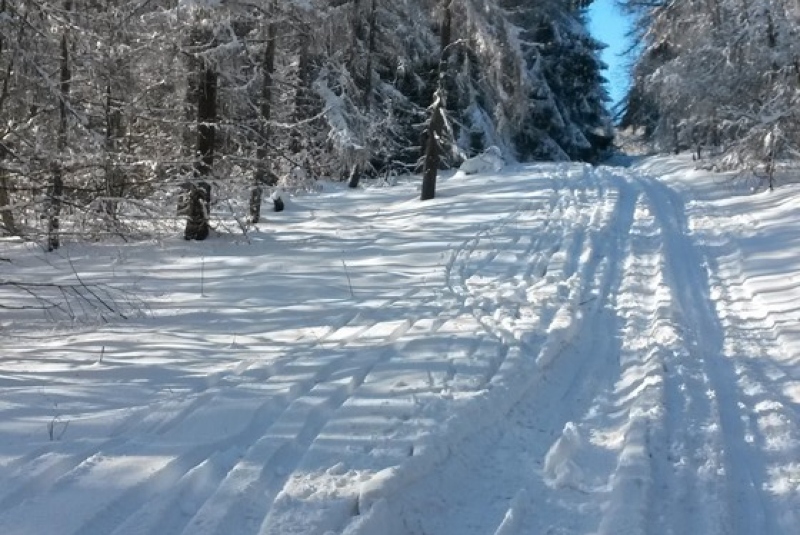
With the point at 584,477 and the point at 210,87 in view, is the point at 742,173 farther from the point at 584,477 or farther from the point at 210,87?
the point at 584,477

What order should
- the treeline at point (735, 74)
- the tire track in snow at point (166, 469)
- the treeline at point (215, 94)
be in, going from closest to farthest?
1. the tire track in snow at point (166, 469)
2. the treeline at point (215, 94)
3. the treeline at point (735, 74)

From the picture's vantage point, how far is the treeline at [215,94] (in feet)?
25.6

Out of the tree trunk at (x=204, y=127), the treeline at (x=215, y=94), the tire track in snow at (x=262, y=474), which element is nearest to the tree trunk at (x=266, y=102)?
the treeline at (x=215, y=94)

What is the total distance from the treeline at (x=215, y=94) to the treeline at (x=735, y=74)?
5.49 meters

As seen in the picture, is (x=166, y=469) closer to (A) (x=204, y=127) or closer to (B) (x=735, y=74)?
(A) (x=204, y=127)

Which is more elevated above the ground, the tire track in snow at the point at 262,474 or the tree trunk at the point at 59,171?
Result: the tree trunk at the point at 59,171

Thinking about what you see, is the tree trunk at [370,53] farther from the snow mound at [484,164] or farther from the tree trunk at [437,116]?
the snow mound at [484,164]

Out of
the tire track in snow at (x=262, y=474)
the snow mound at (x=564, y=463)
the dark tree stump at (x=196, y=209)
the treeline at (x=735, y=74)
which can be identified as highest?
the treeline at (x=735, y=74)

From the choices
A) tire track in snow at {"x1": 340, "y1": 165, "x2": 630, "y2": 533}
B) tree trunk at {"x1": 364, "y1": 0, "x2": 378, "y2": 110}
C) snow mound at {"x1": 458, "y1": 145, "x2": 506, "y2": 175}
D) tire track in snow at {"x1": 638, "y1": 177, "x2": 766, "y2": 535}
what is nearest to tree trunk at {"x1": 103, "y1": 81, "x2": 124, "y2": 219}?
tire track in snow at {"x1": 340, "y1": 165, "x2": 630, "y2": 533}

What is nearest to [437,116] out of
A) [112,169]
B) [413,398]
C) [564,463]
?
[112,169]

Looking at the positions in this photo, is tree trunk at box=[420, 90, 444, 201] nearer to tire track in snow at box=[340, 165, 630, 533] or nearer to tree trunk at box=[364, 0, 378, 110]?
tree trunk at box=[364, 0, 378, 110]

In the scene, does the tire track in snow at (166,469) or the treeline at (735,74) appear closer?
the tire track in snow at (166,469)

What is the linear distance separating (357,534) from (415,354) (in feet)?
9.80

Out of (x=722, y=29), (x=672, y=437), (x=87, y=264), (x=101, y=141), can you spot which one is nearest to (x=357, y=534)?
(x=672, y=437)
